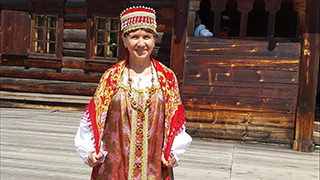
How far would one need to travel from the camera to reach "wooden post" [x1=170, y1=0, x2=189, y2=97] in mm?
7094

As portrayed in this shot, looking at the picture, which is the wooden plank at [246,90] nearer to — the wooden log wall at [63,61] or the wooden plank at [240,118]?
the wooden plank at [240,118]

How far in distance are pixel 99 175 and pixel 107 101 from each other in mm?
431

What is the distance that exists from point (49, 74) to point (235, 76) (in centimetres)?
472

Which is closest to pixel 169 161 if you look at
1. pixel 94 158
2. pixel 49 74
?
pixel 94 158

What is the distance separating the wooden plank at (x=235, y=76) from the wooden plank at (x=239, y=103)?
0.28m

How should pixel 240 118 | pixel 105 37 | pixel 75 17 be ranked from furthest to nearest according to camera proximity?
pixel 75 17
pixel 105 37
pixel 240 118

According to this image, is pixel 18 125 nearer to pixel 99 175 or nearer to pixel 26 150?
pixel 26 150

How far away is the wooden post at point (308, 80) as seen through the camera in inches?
262

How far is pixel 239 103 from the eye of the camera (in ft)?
23.1

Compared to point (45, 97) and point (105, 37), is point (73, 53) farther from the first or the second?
point (45, 97)

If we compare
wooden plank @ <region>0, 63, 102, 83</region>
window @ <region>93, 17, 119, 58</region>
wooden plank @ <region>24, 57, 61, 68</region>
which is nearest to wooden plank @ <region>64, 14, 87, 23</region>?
window @ <region>93, 17, 119, 58</region>

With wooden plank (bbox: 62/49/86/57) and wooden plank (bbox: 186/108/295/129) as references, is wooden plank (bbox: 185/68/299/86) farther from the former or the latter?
wooden plank (bbox: 62/49/86/57)

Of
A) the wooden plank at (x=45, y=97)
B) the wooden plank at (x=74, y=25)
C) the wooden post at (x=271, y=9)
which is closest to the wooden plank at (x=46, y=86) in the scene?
the wooden plank at (x=45, y=97)

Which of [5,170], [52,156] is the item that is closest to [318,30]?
[52,156]
